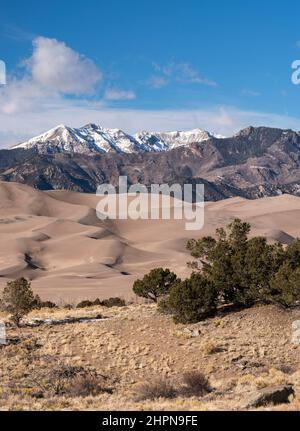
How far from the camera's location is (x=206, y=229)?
125188mm

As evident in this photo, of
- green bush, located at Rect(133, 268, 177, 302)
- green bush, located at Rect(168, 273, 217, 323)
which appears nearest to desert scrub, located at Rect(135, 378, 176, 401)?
green bush, located at Rect(168, 273, 217, 323)

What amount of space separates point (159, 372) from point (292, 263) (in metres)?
10.0

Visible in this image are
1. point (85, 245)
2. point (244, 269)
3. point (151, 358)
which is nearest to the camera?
point (151, 358)

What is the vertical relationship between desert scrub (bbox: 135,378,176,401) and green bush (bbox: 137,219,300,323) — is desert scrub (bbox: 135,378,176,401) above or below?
below

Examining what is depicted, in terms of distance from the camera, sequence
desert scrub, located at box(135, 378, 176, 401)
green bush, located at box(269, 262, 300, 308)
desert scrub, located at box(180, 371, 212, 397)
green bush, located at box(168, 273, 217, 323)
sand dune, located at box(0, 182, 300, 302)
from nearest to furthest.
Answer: desert scrub, located at box(135, 378, 176, 401) → desert scrub, located at box(180, 371, 212, 397) → green bush, located at box(269, 262, 300, 308) → green bush, located at box(168, 273, 217, 323) → sand dune, located at box(0, 182, 300, 302)

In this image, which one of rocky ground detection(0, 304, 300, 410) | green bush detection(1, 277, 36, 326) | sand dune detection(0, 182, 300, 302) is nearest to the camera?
rocky ground detection(0, 304, 300, 410)

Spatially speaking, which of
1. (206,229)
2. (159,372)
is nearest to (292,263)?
(159,372)

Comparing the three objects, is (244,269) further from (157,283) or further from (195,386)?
(195,386)

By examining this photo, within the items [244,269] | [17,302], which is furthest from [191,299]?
[17,302]

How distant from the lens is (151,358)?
2239cm

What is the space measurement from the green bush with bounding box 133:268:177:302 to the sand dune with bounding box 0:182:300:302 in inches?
725

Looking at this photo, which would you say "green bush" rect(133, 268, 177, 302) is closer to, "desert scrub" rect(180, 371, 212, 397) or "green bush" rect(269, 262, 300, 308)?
"green bush" rect(269, 262, 300, 308)

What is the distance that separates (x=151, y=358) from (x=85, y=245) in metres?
72.5

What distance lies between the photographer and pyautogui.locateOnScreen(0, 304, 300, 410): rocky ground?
1606 cm
